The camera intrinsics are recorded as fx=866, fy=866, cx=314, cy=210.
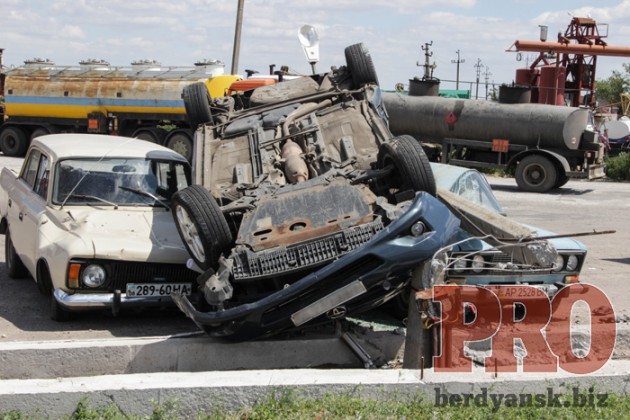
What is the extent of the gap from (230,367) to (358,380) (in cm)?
145

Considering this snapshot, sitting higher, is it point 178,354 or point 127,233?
point 127,233

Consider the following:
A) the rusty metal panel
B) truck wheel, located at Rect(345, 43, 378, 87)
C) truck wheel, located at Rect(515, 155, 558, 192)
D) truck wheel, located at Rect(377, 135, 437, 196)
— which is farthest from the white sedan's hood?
truck wheel, located at Rect(515, 155, 558, 192)

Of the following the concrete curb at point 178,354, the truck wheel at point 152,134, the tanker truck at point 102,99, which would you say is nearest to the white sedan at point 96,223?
the concrete curb at point 178,354

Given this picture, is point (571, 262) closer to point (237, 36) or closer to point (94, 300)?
point (94, 300)


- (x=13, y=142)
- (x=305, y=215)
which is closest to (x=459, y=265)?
(x=305, y=215)

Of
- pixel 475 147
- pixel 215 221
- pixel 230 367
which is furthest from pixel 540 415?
pixel 475 147

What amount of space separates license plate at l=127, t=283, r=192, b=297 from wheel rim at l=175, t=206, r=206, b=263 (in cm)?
69

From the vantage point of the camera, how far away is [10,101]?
28.9 metres

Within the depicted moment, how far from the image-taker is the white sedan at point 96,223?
7.39 metres

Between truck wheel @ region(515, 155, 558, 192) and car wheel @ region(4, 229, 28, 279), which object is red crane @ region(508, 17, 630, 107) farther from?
car wheel @ region(4, 229, 28, 279)

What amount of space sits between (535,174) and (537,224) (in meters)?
6.79

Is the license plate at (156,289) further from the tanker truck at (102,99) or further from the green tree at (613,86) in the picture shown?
the green tree at (613,86)

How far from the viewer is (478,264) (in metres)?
7.28

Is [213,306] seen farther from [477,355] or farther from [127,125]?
[127,125]
